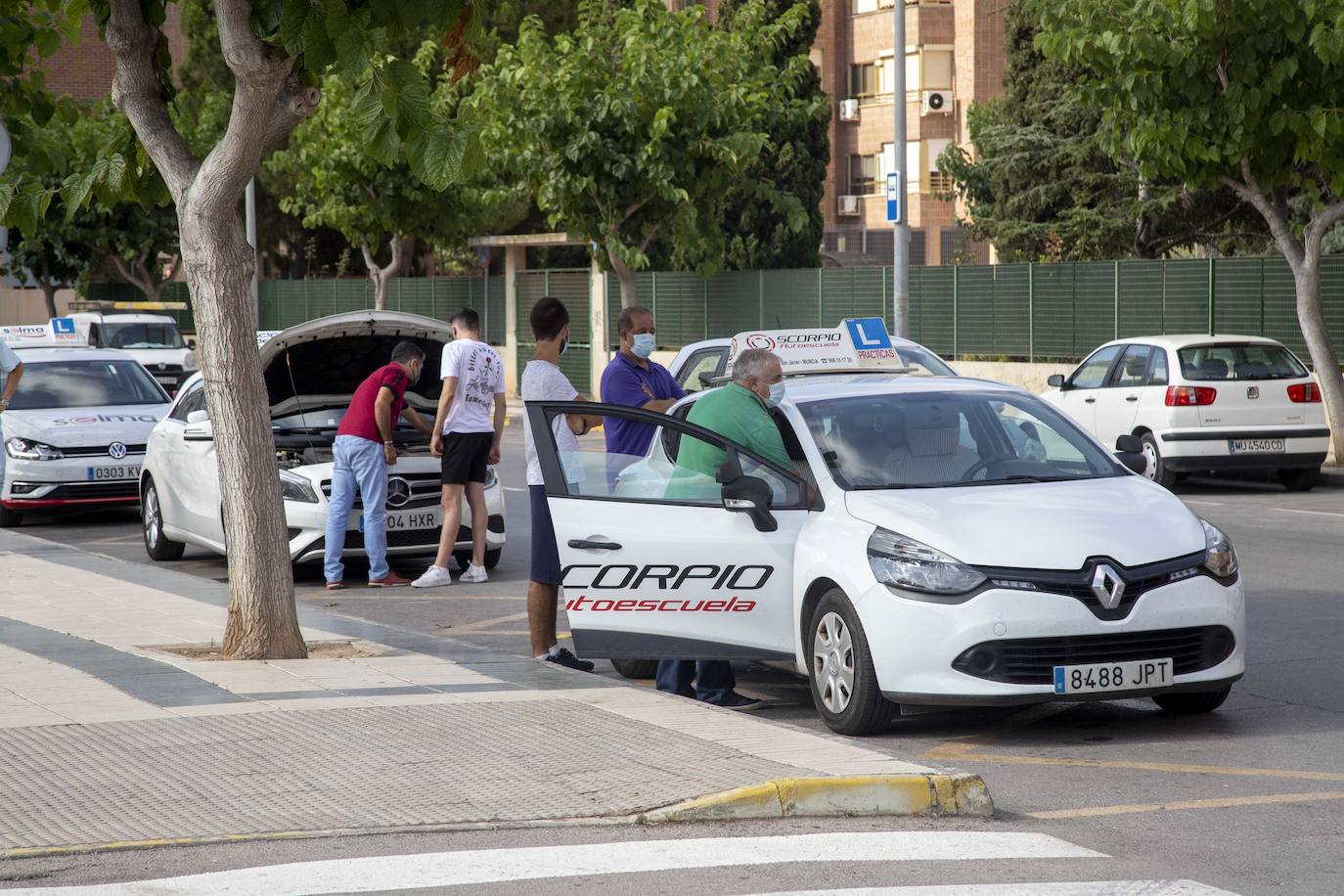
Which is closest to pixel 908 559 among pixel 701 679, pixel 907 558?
pixel 907 558

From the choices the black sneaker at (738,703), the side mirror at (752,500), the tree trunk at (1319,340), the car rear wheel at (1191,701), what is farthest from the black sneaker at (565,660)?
the tree trunk at (1319,340)

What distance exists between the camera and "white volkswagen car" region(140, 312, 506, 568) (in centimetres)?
1320

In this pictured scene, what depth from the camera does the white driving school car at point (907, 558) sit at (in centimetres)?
741

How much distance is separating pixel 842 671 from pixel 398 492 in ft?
19.9

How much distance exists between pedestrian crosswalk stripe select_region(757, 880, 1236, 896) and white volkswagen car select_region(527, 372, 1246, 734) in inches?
78.8

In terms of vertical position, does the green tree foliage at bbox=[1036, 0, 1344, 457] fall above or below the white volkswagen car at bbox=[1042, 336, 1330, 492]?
above

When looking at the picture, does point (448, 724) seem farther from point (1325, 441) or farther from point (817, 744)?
point (1325, 441)

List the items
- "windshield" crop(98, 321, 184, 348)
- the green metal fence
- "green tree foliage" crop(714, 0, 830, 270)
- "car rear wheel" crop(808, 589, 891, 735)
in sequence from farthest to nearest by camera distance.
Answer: "green tree foliage" crop(714, 0, 830, 270) → "windshield" crop(98, 321, 184, 348) → the green metal fence → "car rear wheel" crop(808, 589, 891, 735)

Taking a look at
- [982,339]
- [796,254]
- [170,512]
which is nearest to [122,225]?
[796,254]

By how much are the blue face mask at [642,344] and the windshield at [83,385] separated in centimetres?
903

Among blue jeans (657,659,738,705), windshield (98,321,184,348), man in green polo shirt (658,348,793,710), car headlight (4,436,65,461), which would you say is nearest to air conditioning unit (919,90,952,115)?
windshield (98,321,184,348)

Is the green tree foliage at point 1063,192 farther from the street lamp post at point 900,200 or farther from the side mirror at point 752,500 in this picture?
the side mirror at point 752,500

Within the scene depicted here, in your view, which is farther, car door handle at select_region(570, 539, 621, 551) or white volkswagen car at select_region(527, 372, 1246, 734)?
car door handle at select_region(570, 539, 621, 551)

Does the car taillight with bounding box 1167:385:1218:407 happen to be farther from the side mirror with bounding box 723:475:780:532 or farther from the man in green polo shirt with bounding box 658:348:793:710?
the side mirror with bounding box 723:475:780:532
